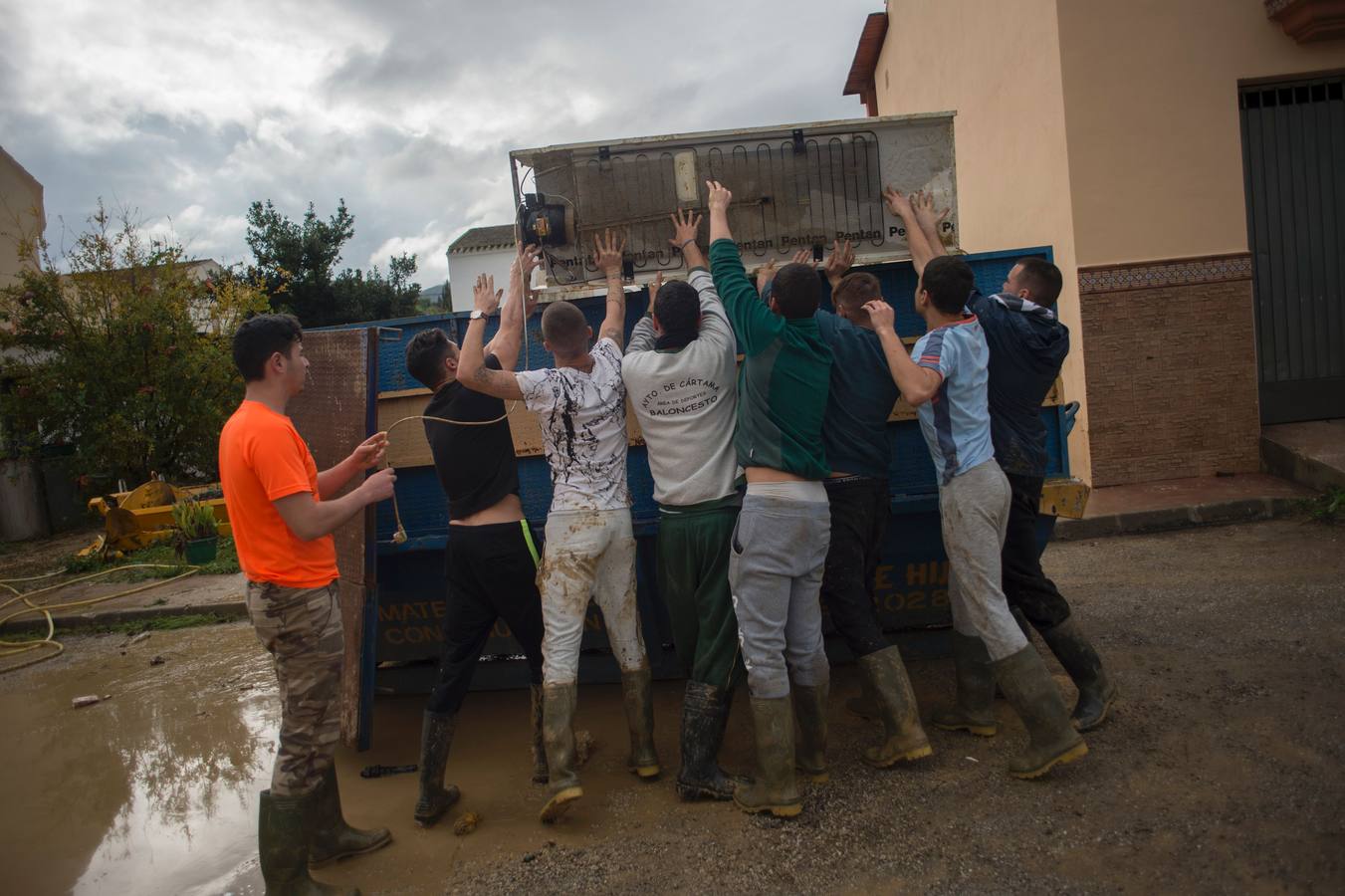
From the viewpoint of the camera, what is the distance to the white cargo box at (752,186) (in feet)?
13.3

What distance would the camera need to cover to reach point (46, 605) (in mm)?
7883

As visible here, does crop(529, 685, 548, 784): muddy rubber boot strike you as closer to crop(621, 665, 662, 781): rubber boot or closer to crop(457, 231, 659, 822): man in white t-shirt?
crop(457, 231, 659, 822): man in white t-shirt

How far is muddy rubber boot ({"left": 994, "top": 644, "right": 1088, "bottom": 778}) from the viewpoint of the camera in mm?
3195

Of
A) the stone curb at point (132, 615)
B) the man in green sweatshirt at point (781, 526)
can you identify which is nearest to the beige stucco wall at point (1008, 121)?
the man in green sweatshirt at point (781, 526)

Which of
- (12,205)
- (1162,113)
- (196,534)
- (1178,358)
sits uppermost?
(12,205)

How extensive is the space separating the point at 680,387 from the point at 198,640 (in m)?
5.07

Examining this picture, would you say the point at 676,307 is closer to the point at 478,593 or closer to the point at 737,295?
the point at 737,295

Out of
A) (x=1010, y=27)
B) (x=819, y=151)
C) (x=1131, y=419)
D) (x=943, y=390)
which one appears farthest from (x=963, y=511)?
(x=1010, y=27)

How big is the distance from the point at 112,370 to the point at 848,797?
10.9 metres

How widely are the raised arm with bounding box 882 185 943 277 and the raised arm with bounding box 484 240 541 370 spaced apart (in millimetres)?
1643

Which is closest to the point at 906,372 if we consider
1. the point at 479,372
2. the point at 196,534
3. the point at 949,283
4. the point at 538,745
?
the point at 949,283

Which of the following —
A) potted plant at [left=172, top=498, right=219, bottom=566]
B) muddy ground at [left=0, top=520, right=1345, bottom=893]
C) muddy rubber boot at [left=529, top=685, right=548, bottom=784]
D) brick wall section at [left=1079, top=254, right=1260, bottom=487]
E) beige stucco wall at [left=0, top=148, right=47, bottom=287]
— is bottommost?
muddy ground at [left=0, top=520, right=1345, bottom=893]

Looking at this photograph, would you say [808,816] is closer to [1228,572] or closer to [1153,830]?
[1153,830]

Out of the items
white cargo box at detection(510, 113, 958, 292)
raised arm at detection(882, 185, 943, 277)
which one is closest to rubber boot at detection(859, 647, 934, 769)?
raised arm at detection(882, 185, 943, 277)
